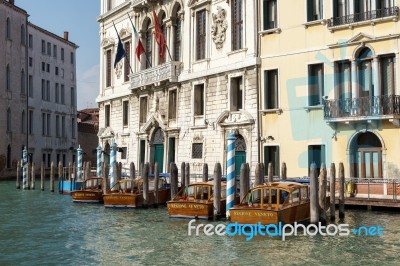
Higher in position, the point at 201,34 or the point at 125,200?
the point at 201,34

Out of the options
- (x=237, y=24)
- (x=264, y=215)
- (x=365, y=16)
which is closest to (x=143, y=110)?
(x=237, y=24)

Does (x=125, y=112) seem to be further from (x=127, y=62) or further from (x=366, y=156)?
(x=366, y=156)

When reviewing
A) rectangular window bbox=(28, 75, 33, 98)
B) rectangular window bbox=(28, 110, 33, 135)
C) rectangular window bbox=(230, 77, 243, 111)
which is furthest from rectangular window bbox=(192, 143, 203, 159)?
rectangular window bbox=(28, 75, 33, 98)

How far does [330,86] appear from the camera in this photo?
1959 cm

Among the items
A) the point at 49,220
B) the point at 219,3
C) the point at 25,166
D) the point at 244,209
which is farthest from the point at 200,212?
the point at 25,166

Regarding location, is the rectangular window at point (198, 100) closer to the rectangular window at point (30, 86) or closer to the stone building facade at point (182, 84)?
the stone building facade at point (182, 84)

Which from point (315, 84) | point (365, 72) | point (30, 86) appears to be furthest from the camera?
point (30, 86)

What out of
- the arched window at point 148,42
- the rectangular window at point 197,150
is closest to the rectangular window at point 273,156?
the rectangular window at point 197,150

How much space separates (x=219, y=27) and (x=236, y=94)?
2983 millimetres

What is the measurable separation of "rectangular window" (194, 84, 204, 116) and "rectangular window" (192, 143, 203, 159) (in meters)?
1.36

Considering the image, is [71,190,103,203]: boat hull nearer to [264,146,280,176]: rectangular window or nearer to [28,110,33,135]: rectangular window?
[264,146,280,176]: rectangular window

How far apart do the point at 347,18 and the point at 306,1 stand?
1.83 meters

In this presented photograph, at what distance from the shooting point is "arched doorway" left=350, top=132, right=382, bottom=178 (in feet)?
60.8

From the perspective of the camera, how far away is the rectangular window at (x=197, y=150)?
81.2ft
